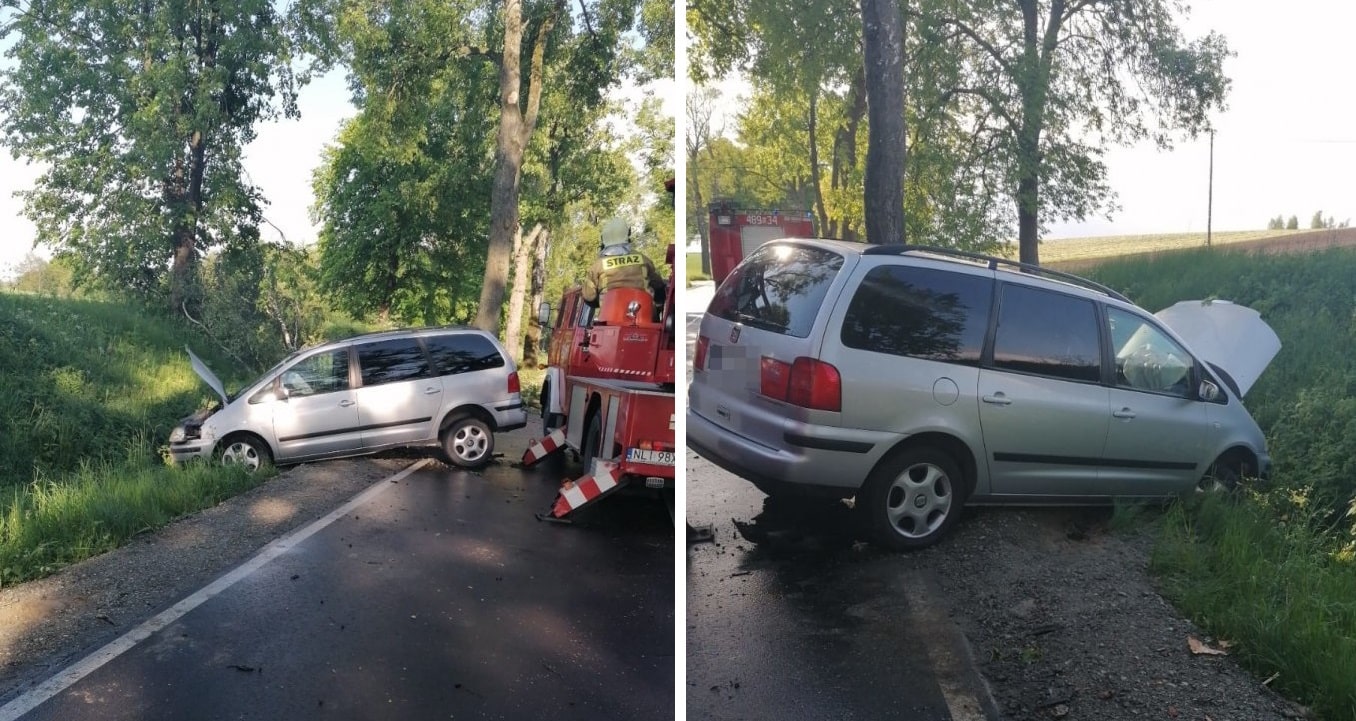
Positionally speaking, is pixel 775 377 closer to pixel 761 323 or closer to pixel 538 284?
pixel 761 323

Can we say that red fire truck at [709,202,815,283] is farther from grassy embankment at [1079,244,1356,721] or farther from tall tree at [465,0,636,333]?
tall tree at [465,0,636,333]

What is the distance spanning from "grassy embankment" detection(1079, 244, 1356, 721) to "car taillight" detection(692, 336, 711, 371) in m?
0.72

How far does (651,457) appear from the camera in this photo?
251cm

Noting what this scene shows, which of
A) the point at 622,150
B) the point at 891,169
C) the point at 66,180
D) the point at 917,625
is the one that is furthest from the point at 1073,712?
the point at 66,180

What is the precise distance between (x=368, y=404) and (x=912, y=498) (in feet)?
7.05

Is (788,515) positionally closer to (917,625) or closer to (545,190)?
(917,625)

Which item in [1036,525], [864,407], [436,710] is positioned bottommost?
[436,710]

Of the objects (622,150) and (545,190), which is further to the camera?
(545,190)

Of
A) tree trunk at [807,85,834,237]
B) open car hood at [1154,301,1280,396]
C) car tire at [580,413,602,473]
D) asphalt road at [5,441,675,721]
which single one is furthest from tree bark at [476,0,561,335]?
open car hood at [1154,301,1280,396]

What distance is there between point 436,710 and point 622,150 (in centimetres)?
152

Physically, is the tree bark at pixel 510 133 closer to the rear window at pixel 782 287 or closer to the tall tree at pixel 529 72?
the tall tree at pixel 529 72

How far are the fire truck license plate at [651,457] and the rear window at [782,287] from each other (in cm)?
61

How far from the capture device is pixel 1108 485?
1.79 metres

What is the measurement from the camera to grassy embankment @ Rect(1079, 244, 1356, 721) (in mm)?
1504
